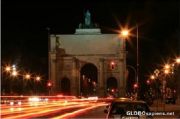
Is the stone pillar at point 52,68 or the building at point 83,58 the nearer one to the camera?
the building at point 83,58

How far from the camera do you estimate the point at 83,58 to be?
136 meters

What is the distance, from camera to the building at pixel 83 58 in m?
134

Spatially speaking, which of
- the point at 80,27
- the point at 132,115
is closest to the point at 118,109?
the point at 132,115

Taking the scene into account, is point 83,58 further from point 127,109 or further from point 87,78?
point 127,109

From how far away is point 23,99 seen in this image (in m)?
58.1

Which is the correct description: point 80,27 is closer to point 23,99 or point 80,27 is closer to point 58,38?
point 58,38

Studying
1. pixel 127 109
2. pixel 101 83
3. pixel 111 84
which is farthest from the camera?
pixel 111 84

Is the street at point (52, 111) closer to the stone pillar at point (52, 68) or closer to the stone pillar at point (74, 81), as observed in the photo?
the stone pillar at point (74, 81)

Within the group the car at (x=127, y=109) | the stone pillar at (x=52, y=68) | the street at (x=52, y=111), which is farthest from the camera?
the stone pillar at (x=52, y=68)

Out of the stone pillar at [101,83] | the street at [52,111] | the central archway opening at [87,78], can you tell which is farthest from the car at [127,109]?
the central archway opening at [87,78]

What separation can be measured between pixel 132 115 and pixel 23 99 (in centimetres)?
4199

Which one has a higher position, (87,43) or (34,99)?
(87,43)

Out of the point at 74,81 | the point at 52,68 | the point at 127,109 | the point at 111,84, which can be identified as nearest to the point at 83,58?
the point at 74,81

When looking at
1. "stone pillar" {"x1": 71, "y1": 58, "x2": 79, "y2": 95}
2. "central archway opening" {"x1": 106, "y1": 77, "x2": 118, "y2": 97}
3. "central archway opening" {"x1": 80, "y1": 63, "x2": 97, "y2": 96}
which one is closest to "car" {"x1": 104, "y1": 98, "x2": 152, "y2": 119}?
"stone pillar" {"x1": 71, "y1": 58, "x2": 79, "y2": 95}
